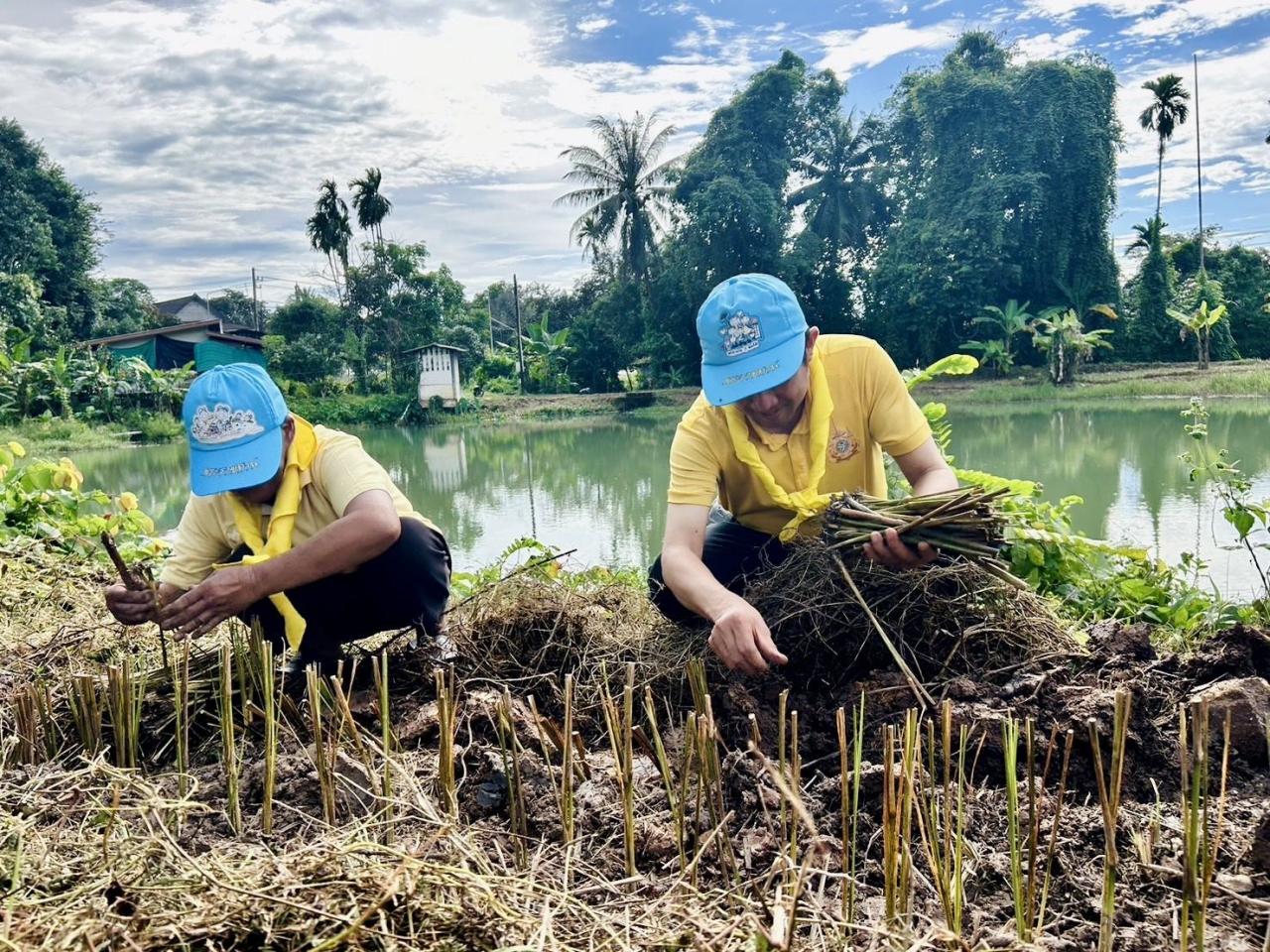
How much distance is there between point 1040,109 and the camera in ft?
83.2

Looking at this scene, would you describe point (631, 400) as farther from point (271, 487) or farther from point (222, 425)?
point (222, 425)

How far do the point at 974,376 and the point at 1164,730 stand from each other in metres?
24.3

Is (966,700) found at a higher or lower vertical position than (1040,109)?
lower

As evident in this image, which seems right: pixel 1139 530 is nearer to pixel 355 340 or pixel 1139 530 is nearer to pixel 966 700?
pixel 966 700

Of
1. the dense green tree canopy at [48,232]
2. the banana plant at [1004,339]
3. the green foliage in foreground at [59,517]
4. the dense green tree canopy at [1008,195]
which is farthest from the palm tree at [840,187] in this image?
the green foliage in foreground at [59,517]

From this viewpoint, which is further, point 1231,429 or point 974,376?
point 974,376

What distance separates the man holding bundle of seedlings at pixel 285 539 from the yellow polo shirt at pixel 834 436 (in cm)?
80

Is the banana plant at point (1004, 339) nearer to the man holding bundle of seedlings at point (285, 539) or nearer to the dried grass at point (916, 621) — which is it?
the dried grass at point (916, 621)

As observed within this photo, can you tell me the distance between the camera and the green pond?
21.5 ft

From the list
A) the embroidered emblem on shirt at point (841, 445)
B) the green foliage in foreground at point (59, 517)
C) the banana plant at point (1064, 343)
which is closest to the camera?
the embroidered emblem on shirt at point (841, 445)

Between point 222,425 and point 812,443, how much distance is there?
1.54m

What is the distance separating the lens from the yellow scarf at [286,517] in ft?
8.36

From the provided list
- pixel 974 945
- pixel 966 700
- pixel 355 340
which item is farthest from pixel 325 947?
pixel 355 340

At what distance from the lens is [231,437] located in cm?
251
